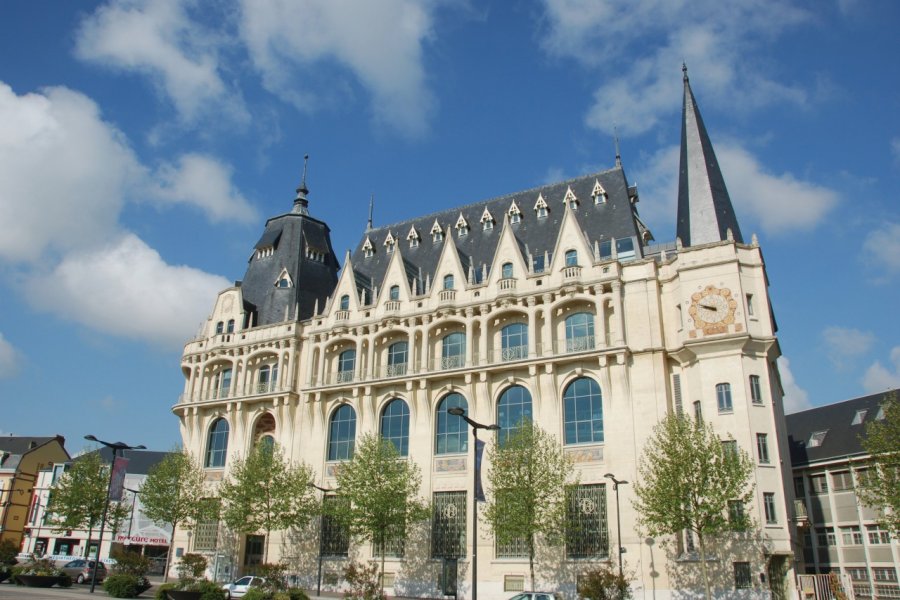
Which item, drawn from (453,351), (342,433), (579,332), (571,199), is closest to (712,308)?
(579,332)

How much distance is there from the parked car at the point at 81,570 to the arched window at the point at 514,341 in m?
29.5

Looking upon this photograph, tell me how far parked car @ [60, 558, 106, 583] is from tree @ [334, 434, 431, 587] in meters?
17.7

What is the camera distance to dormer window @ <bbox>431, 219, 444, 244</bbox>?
54.5 metres

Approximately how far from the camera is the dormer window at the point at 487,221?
2062 inches

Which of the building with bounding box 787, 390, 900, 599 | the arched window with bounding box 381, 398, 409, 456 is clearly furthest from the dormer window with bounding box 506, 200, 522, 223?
the building with bounding box 787, 390, 900, 599

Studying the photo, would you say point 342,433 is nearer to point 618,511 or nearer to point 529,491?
point 529,491

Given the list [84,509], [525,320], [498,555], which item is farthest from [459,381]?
[84,509]

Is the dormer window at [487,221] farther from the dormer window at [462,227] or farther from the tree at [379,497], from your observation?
the tree at [379,497]

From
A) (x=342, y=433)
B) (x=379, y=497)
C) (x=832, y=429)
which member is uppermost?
(x=832, y=429)

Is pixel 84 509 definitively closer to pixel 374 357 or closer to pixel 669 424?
pixel 374 357

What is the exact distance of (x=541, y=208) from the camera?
50.7 meters

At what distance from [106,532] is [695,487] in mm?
54227

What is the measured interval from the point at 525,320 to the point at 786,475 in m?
16.8

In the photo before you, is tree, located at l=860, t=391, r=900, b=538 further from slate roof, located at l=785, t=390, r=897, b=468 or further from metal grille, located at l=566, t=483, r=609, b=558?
slate roof, located at l=785, t=390, r=897, b=468
